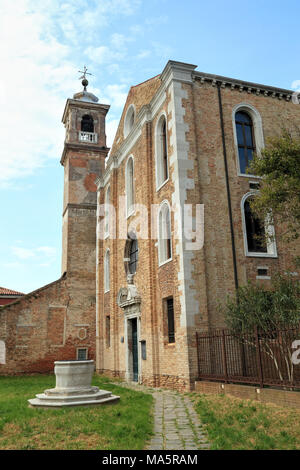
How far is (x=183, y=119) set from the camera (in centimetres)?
1430

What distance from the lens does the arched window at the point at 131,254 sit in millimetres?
18078

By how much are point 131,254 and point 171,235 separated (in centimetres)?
492

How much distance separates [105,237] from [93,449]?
1706 cm

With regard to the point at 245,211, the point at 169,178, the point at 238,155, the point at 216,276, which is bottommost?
the point at 216,276

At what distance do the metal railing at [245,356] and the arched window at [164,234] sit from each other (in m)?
3.49

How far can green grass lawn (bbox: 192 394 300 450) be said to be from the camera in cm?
574

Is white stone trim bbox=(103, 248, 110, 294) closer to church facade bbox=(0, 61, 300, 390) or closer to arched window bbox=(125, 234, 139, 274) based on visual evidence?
church facade bbox=(0, 61, 300, 390)

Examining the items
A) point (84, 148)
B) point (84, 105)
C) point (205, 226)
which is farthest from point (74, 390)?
point (84, 105)

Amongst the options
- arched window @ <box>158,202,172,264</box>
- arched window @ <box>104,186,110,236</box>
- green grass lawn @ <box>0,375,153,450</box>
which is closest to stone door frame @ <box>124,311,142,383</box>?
arched window @ <box>158,202,172,264</box>

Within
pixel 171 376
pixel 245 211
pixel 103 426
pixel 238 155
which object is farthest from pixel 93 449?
→ pixel 238 155

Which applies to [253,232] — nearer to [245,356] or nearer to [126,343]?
[245,356]

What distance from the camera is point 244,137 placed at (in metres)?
15.6

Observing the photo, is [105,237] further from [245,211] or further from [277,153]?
[277,153]

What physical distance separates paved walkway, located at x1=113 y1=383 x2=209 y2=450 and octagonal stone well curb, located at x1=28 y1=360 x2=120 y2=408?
1.41 m
